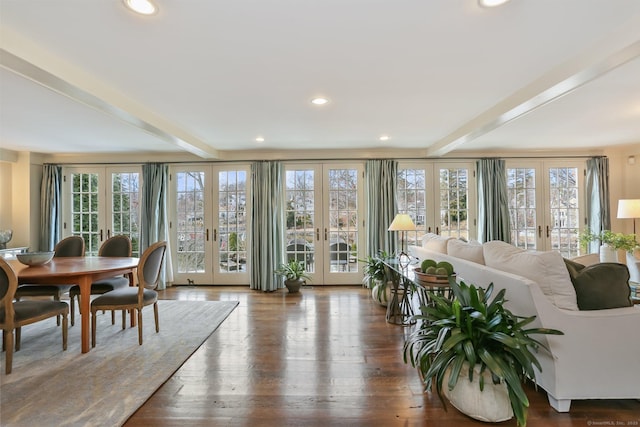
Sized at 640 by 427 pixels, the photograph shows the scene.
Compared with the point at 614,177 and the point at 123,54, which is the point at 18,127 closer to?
the point at 123,54

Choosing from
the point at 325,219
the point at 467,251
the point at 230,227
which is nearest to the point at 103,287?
the point at 230,227

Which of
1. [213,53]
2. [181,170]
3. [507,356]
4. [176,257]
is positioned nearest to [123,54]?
[213,53]

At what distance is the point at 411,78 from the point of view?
254 centimetres

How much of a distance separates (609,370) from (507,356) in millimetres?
680

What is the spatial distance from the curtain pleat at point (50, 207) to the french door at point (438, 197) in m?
6.01

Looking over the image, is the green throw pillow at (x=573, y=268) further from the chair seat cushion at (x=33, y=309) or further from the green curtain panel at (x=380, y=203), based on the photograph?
the chair seat cushion at (x=33, y=309)

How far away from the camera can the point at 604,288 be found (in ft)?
6.39

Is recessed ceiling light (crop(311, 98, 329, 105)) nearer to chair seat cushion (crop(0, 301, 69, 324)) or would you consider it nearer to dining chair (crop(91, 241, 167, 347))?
dining chair (crop(91, 241, 167, 347))

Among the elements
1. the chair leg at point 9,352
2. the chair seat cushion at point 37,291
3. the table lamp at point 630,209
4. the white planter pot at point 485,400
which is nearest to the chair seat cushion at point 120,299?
the chair leg at point 9,352

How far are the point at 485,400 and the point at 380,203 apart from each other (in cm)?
367

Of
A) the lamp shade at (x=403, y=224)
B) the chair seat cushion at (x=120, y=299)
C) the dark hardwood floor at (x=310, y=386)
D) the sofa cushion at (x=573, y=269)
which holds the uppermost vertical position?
the lamp shade at (x=403, y=224)

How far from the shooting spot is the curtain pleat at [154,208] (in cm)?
527

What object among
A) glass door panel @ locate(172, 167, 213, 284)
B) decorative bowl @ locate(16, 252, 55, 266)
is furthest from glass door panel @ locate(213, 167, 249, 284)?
decorative bowl @ locate(16, 252, 55, 266)

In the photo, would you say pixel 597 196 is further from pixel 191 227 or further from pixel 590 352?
pixel 191 227
